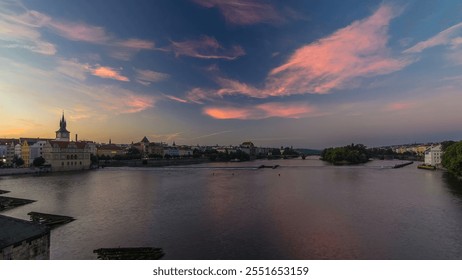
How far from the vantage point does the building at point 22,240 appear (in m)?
6.82

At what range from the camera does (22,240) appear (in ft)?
23.5

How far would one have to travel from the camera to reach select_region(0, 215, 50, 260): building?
682 cm

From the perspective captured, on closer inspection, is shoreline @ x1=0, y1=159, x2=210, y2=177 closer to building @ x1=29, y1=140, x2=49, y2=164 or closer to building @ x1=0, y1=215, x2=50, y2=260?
building @ x1=29, y1=140, x2=49, y2=164

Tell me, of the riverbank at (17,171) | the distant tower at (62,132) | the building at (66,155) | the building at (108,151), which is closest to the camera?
the riverbank at (17,171)

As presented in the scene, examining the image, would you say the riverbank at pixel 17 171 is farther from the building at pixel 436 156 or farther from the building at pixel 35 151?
the building at pixel 436 156

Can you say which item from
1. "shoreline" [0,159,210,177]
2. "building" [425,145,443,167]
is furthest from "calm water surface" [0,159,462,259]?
"building" [425,145,443,167]

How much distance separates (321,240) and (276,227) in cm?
255

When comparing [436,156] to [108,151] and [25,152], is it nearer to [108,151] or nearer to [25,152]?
[25,152]

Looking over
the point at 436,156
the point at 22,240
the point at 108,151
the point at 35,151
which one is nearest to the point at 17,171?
the point at 35,151

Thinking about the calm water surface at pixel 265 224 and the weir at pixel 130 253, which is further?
the calm water surface at pixel 265 224

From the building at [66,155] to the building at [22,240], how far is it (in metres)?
48.3

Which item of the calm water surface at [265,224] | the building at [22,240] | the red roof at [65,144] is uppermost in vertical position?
the red roof at [65,144]

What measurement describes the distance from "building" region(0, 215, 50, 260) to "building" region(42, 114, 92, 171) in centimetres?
4825

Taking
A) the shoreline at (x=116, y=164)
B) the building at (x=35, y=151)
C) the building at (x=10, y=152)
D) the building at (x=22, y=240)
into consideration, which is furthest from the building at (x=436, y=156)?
the building at (x=10, y=152)
